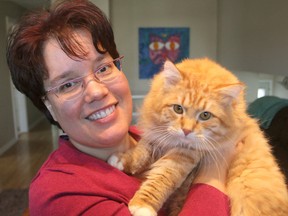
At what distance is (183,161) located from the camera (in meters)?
1.09

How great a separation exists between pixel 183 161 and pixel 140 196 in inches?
8.7

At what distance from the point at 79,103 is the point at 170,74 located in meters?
0.37

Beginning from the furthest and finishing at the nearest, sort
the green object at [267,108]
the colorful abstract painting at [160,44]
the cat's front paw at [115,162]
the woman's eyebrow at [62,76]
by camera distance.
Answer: the colorful abstract painting at [160,44] → the green object at [267,108] → the cat's front paw at [115,162] → the woman's eyebrow at [62,76]

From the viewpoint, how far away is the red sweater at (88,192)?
865 millimetres

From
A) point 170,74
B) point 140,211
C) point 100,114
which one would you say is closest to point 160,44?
point 170,74

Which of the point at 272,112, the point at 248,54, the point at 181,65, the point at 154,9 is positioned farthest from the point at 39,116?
the point at 181,65

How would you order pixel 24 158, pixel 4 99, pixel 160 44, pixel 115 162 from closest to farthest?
pixel 115 162, pixel 160 44, pixel 24 158, pixel 4 99

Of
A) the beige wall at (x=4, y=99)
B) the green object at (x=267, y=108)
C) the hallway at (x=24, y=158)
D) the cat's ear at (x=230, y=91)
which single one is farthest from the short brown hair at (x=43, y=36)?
the beige wall at (x=4, y=99)

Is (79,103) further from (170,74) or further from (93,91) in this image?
(170,74)

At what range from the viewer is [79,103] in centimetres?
101

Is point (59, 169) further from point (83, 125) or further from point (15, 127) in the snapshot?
point (15, 127)

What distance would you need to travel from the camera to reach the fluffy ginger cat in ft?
3.42

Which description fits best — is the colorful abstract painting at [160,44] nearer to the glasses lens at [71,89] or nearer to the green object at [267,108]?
the green object at [267,108]

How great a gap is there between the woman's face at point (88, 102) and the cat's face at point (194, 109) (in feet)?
0.57
